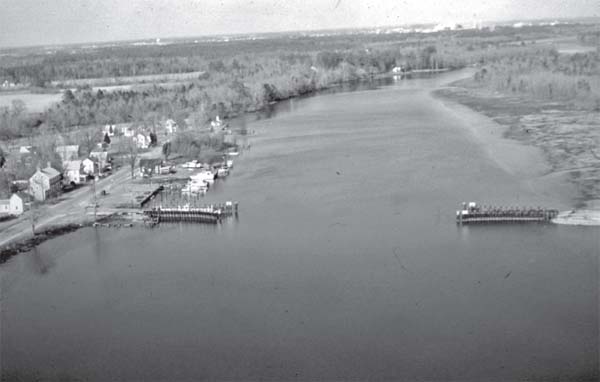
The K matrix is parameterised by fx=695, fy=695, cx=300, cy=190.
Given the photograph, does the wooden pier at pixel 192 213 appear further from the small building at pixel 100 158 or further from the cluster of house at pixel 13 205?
the small building at pixel 100 158

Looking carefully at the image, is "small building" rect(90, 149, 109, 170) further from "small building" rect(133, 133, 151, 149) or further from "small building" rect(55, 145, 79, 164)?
"small building" rect(133, 133, 151, 149)

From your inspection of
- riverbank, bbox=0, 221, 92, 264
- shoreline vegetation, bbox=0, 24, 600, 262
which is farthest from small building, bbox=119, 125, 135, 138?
riverbank, bbox=0, 221, 92, 264

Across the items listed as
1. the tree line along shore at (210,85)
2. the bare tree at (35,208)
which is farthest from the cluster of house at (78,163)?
the bare tree at (35,208)

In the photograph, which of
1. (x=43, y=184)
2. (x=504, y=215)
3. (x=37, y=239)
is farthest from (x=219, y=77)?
(x=504, y=215)

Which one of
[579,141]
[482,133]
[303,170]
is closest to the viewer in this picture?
[303,170]

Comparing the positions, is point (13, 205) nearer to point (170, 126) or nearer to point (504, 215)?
point (504, 215)

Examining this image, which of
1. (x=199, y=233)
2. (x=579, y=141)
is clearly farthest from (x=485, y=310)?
(x=579, y=141)

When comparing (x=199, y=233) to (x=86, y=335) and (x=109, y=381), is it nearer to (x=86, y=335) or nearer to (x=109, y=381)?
(x=86, y=335)
